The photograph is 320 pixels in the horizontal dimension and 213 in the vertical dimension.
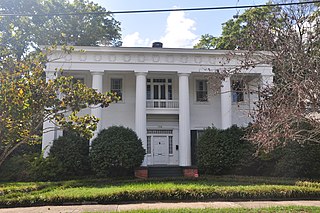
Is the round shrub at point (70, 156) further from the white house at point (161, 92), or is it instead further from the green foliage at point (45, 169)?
the white house at point (161, 92)

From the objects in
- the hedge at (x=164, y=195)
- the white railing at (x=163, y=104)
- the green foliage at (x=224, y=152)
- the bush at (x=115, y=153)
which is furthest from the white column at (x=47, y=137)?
the green foliage at (x=224, y=152)

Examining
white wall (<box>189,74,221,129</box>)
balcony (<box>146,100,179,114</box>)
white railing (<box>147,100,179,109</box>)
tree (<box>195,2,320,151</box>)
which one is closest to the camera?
tree (<box>195,2,320,151</box>)

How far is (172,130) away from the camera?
862 inches

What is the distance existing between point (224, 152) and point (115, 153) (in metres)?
6.49

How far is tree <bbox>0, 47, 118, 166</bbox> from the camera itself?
7527 mm

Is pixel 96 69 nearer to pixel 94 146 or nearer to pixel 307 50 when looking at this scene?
pixel 94 146

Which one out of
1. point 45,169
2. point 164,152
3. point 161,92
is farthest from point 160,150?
point 45,169

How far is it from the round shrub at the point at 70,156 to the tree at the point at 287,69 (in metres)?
11.9

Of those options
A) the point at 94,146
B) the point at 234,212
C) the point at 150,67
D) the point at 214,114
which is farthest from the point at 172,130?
the point at 234,212

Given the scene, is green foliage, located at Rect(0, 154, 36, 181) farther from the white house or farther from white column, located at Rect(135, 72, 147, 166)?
white column, located at Rect(135, 72, 147, 166)

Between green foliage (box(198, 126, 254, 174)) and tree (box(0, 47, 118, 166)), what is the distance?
10637 millimetres

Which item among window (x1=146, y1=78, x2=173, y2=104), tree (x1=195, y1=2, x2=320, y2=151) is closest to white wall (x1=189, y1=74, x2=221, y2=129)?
window (x1=146, y1=78, x2=173, y2=104)

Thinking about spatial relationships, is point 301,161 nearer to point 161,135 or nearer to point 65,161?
point 161,135

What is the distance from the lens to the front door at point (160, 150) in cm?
2142
